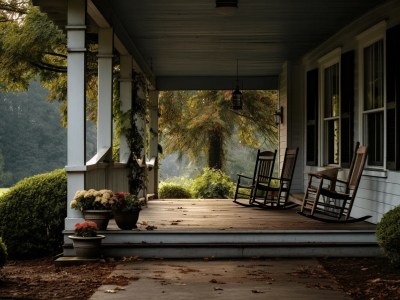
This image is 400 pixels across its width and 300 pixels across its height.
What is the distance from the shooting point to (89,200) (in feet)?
23.5

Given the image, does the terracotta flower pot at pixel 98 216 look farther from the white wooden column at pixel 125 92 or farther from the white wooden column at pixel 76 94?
the white wooden column at pixel 125 92

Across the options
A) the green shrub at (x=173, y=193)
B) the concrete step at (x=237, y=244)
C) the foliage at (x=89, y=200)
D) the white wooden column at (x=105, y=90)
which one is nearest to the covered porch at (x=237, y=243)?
the concrete step at (x=237, y=244)

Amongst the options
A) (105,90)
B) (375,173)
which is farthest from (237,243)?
(105,90)

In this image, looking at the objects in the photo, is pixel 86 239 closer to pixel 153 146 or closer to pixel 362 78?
pixel 362 78

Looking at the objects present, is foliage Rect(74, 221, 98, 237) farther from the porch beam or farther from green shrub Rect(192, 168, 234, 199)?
green shrub Rect(192, 168, 234, 199)

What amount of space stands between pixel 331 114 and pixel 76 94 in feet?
15.2

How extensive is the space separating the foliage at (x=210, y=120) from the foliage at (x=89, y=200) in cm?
1337

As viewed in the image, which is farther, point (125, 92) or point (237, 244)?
point (125, 92)

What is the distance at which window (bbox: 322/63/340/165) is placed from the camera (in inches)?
408

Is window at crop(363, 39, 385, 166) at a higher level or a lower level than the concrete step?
higher

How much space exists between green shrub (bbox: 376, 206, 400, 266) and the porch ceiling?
110 inches

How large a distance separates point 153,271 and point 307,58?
6749mm

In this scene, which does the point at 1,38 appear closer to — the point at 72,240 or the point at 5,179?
the point at 72,240

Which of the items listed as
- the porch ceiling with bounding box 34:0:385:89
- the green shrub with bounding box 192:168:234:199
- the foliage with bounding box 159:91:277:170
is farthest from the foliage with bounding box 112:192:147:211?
the foliage with bounding box 159:91:277:170
